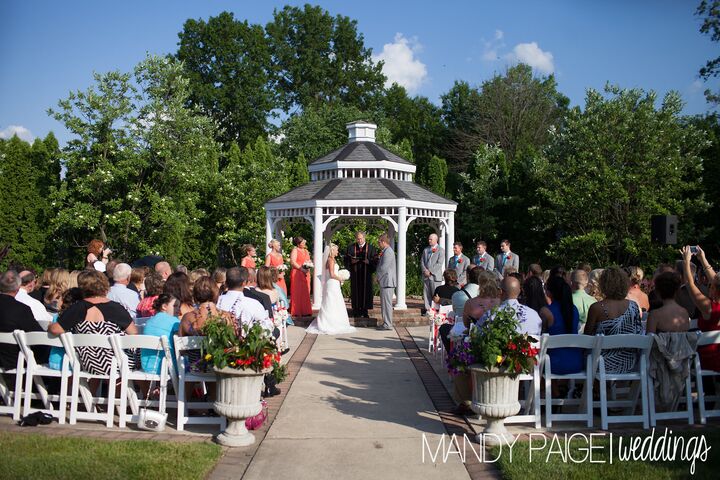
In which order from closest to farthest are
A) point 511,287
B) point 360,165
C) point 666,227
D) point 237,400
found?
point 237,400
point 511,287
point 666,227
point 360,165

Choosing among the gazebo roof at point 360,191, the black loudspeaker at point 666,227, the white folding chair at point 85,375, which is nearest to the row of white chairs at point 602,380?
the white folding chair at point 85,375

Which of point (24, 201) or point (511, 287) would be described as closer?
point (511, 287)

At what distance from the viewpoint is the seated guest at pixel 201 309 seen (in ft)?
20.6

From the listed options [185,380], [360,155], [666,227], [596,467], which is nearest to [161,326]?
[185,380]

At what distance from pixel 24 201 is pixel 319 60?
30.6 metres

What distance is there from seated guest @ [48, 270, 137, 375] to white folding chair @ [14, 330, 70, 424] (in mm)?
156

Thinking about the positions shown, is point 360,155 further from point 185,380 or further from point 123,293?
point 185,380

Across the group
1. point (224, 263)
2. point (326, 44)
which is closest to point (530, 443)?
point (224, 263)

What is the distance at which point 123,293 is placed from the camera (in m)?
8.03

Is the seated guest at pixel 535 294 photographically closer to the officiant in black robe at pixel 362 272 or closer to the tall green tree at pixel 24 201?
the officiant in black robe at pixel 362 272

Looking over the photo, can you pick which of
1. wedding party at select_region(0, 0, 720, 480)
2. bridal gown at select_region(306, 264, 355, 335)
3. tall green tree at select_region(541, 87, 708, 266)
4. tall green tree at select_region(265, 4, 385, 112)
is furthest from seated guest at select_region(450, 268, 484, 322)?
tall green tree at select_region(265, 4, 385, 112)

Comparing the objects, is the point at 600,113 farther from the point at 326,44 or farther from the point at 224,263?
the point at 326,44

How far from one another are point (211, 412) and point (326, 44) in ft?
145

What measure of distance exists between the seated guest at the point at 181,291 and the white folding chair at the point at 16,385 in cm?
150
